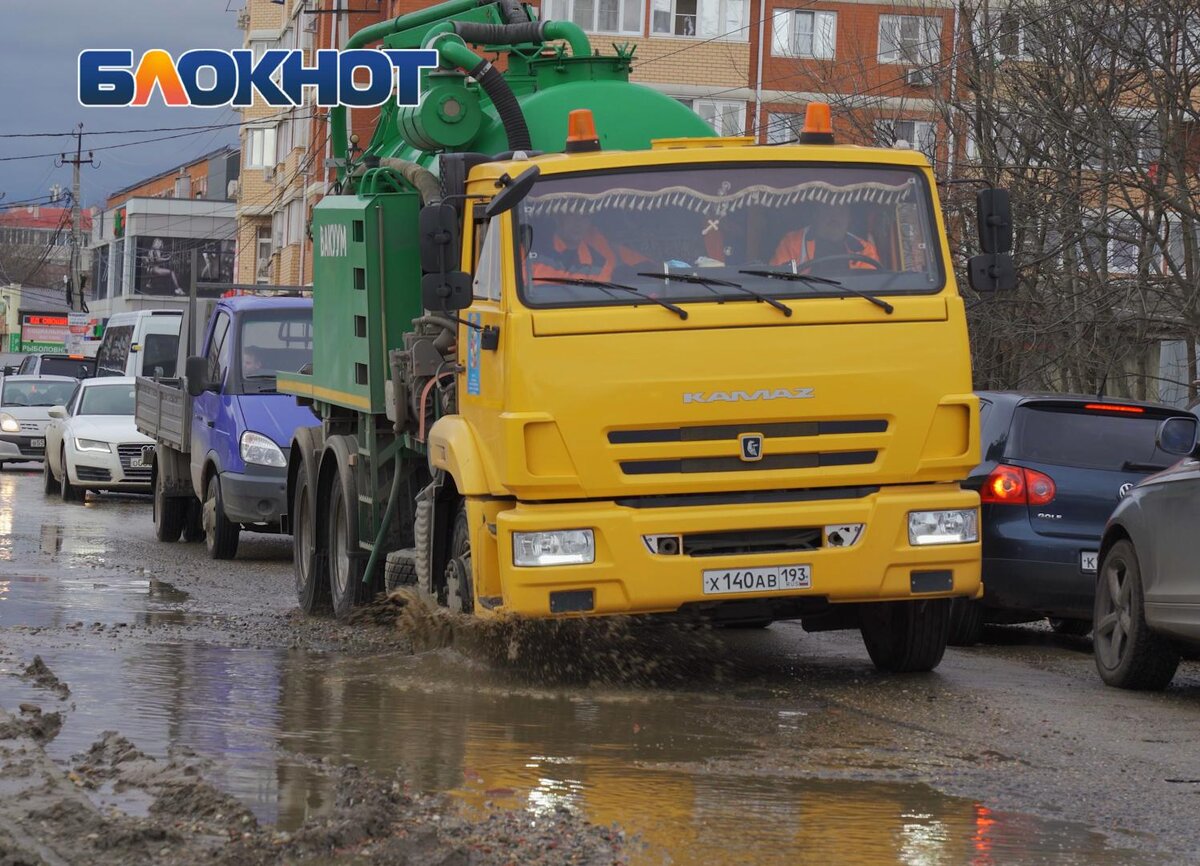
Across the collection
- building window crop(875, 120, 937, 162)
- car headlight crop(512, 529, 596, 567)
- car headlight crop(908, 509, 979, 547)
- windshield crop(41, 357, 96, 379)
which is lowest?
windshield crop(41, 357, 96, 379)

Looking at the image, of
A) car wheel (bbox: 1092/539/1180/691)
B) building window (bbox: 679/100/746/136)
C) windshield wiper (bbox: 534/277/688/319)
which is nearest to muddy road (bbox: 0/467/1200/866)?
car wheel (bbox: 1092/539/1180/691)

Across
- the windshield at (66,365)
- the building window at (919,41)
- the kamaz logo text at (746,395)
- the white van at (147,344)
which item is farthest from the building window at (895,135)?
the windshield at (66,365)

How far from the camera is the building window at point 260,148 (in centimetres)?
7431

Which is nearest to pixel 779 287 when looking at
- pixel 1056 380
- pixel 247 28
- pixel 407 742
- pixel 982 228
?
pixel 982 228

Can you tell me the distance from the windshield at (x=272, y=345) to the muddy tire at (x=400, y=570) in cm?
672

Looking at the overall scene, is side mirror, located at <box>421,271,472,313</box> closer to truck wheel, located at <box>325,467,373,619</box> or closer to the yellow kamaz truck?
the yellow kamaz truck

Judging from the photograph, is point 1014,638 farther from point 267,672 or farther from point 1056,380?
point 1056,380

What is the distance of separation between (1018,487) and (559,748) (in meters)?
4.75

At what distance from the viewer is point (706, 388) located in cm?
861

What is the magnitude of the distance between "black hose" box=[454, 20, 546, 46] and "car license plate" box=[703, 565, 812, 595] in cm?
453

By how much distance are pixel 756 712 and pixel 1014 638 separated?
471 cm

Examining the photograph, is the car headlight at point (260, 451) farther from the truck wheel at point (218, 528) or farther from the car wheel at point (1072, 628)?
the car wheel at point (1072, 628)

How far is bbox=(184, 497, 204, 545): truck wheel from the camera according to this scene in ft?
64.8

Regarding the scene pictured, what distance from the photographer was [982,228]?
9.63 meters
